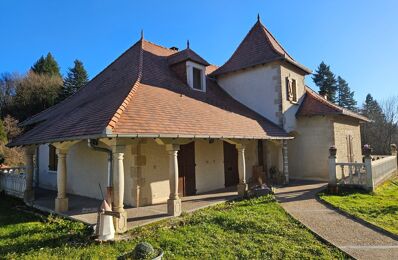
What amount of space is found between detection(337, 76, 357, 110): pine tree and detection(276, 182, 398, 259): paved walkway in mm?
46196

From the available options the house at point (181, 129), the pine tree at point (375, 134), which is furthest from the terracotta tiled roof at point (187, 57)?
the pine tree at point (375, 134)

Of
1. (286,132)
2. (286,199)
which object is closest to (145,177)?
(286,199)

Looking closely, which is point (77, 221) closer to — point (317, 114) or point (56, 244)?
point (56, 244)

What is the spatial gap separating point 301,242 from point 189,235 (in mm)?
2430

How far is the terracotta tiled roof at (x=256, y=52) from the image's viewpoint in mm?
15000

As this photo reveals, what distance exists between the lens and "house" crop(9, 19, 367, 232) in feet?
26.0

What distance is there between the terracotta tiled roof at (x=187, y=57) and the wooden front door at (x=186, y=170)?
444cm

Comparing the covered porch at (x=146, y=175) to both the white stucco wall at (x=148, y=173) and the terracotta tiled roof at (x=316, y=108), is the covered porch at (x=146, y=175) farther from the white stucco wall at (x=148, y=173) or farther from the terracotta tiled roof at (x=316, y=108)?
the terracotta tiled roof at (x=316, y=108)

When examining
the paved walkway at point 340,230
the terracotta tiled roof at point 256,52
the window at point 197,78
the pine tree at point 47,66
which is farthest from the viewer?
the pine tree at point 47,66

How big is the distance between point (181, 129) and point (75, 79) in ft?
122

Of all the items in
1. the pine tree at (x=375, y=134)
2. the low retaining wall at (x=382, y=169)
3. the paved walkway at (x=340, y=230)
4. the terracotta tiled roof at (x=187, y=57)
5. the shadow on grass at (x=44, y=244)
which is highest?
the terracotta tiled roof at (x=187, y=57)

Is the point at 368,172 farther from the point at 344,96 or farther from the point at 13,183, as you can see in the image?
the point at 344,96

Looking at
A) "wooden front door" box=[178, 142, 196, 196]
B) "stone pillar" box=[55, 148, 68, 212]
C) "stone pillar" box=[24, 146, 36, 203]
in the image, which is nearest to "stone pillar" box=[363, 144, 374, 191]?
"wooden front door" box=[178, 142, 196, 196]

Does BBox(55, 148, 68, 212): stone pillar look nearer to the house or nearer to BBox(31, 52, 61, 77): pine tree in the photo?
the house
